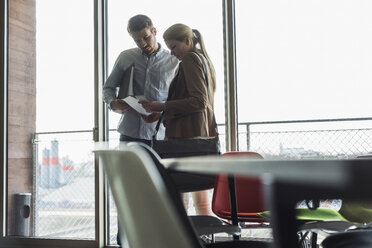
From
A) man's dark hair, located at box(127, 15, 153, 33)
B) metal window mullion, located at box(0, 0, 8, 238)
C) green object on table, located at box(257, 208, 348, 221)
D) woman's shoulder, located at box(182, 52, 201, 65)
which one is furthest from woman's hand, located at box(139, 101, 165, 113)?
metal window mullion, located at box(0, 0, 8, 238)

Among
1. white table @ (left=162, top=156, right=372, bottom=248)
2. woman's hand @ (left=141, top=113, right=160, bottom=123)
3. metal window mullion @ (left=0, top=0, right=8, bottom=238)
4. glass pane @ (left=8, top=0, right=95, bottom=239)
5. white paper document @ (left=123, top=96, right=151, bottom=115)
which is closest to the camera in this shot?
white table @ (left=162, top=156, right=372, bottom=248)

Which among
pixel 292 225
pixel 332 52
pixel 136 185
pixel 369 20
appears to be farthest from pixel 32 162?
pixel 292 225

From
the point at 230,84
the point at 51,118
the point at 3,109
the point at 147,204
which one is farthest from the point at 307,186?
the point at 3,109

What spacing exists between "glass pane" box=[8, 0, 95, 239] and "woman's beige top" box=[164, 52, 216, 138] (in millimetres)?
1293

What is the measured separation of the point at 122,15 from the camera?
12.7 ft

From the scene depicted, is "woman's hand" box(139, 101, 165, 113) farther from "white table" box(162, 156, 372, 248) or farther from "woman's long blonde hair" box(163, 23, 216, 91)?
"white table" box(162, 156, 372, 248)

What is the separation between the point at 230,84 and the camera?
138 inches

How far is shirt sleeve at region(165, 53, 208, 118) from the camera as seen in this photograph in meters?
2.74

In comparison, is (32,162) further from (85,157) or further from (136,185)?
(136,185)

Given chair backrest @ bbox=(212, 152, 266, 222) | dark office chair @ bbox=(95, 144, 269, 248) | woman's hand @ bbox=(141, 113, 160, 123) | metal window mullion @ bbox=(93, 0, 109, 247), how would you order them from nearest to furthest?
dark office chair @ bbox=(95, 144, 269, 248) → chair backrest @ bbox=(212, 152, 266, 222) → woman's hand @ bbox=(141, 113, 160, 123) → metal window mullion @ bbox=(93, 0, 109, 247)

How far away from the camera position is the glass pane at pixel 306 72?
3.22m

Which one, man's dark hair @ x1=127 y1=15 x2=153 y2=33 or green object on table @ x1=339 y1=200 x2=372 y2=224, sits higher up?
man's dark hair @ x1=127 y1=15 x2=153 y2=33

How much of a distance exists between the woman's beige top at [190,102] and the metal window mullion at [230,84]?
0.62m

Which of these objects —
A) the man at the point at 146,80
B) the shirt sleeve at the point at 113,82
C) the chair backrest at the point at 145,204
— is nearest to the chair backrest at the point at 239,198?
the man at the point at 146,80
